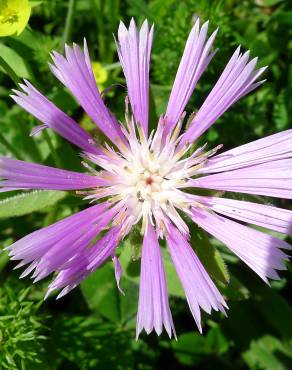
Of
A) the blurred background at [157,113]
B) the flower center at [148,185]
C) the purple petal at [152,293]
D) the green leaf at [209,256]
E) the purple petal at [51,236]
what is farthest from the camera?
the blurred background at [157,113]

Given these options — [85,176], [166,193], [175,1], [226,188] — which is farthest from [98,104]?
[175,1]

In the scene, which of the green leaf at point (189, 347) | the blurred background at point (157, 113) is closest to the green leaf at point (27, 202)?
the blurred background at point (157, 113)

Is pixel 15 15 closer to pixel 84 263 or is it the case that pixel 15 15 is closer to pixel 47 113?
pixel 47 113

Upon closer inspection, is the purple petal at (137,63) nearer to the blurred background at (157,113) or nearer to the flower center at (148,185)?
the flower center at (148,185)

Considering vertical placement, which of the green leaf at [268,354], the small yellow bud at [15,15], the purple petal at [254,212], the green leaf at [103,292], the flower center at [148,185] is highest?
the small yellow bud at [15,15]

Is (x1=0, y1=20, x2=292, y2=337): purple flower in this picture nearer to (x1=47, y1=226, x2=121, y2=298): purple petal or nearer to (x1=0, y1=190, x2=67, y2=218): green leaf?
(x1=47, y1=226, x2=121, y2=298): purple petal

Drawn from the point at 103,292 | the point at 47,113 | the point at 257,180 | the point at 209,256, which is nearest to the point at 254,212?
the point at 257,180
